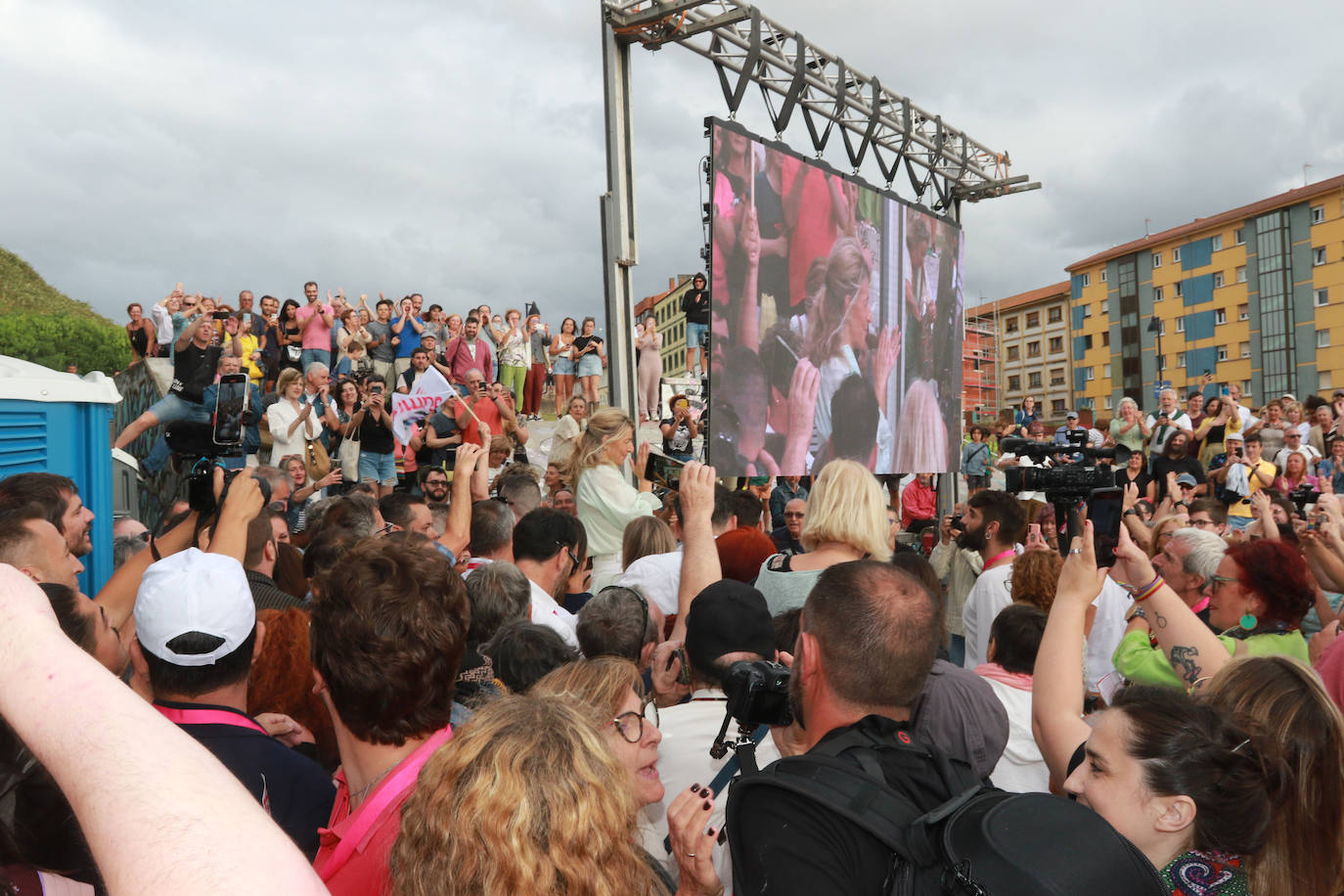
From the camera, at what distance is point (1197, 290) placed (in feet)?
209

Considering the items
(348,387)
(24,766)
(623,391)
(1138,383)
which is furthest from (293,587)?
(1138,383)

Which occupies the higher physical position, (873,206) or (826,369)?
(873,206)

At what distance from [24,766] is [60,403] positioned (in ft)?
14.8

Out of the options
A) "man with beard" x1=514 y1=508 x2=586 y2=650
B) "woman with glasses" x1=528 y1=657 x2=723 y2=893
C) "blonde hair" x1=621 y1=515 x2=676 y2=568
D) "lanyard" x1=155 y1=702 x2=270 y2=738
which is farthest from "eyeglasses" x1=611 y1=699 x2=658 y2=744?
"blonde hair" x1=621 y1=515 x2=676 y2=568

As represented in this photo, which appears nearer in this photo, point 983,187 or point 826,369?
point 826,369

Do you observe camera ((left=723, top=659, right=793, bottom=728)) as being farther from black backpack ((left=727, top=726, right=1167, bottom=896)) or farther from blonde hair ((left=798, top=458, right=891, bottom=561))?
blonde hair ((left=798, top=458, right=891, bottom=561))

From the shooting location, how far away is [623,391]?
27.8 ft

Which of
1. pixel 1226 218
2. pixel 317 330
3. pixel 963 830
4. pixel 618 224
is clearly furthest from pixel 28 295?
pixel 1226 218

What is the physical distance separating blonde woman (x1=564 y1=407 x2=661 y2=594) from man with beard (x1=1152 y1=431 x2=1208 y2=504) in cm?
649

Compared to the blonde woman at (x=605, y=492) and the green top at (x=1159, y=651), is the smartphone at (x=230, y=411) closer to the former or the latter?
the blonde woman at (x=605, y=492)

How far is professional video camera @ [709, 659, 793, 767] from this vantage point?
1903mm

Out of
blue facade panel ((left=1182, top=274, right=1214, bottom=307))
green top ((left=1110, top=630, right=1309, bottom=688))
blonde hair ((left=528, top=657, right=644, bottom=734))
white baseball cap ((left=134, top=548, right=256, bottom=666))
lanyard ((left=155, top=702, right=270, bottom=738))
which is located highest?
blue facade panel ((left=1182, top=274, right=1214, bottom=307))

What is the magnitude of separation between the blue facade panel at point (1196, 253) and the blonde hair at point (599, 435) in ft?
220

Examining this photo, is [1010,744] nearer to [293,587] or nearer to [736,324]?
[293,587]
